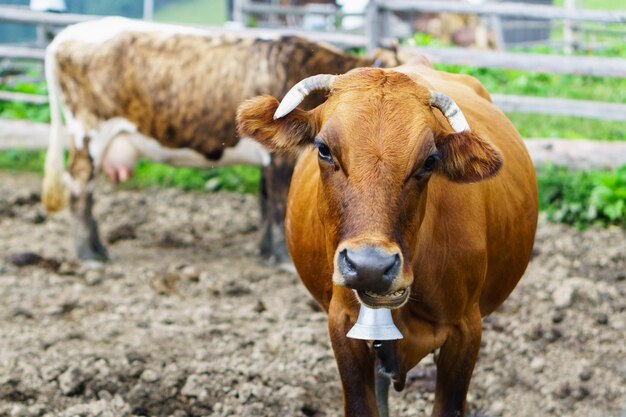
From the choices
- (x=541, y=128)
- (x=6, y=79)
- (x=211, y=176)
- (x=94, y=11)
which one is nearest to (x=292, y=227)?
(x=211, y=176)

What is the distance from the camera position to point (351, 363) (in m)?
3.29

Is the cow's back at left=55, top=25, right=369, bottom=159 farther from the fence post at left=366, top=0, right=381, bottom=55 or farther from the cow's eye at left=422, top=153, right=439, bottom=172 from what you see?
the cow's eye at left=422, top=153, right=439, bottom=172

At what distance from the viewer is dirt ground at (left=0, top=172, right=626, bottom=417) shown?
14.2 ft

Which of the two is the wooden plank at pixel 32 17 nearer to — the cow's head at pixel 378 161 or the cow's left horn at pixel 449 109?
the cow's head at pixel 378 161

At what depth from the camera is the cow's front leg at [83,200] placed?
7.25 m

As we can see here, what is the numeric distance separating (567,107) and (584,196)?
4.26ft

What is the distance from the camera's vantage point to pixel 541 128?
10.0 metres

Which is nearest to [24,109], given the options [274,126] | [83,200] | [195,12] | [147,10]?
[83,200]

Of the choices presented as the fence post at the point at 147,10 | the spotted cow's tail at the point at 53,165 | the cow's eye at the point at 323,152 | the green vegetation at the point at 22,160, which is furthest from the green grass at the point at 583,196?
the fence post at the point at 147,10

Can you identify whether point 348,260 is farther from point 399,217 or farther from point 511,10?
point 511,10

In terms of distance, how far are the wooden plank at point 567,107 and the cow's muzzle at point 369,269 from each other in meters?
6.38

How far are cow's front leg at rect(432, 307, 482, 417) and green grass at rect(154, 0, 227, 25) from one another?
14435 millimetres

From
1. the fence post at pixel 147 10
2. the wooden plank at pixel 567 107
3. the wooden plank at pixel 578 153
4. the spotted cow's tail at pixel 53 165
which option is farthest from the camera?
the fence post at pixel 147 10

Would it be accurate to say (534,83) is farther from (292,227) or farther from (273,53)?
(292,227)
